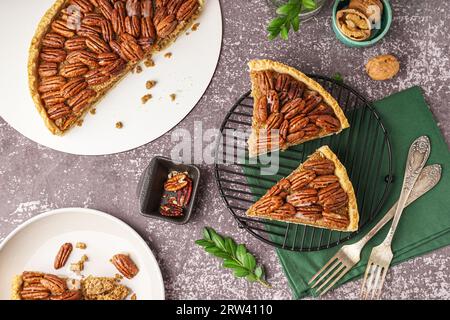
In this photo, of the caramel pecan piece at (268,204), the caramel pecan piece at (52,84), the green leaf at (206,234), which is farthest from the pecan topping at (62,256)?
the caramel pecan piece at (268,204)

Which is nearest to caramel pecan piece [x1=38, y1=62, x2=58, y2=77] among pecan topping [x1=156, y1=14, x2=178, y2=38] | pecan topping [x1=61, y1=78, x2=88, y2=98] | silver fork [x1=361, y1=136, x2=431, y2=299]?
pecan topping [x1=61, y1=78, x2=88, y2=98]

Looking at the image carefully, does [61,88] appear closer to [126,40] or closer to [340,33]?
[126,40]

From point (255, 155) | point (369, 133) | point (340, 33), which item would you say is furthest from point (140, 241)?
point (340, 33)

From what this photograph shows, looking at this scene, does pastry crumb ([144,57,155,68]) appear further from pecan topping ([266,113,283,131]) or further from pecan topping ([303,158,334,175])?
pecan topping ([303,158,334,175])

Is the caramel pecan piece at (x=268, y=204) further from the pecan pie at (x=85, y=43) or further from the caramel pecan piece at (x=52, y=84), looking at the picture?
the caramel pecan piece at (x=52, y=84)

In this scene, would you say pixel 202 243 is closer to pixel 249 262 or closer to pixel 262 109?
pixel 249 262
